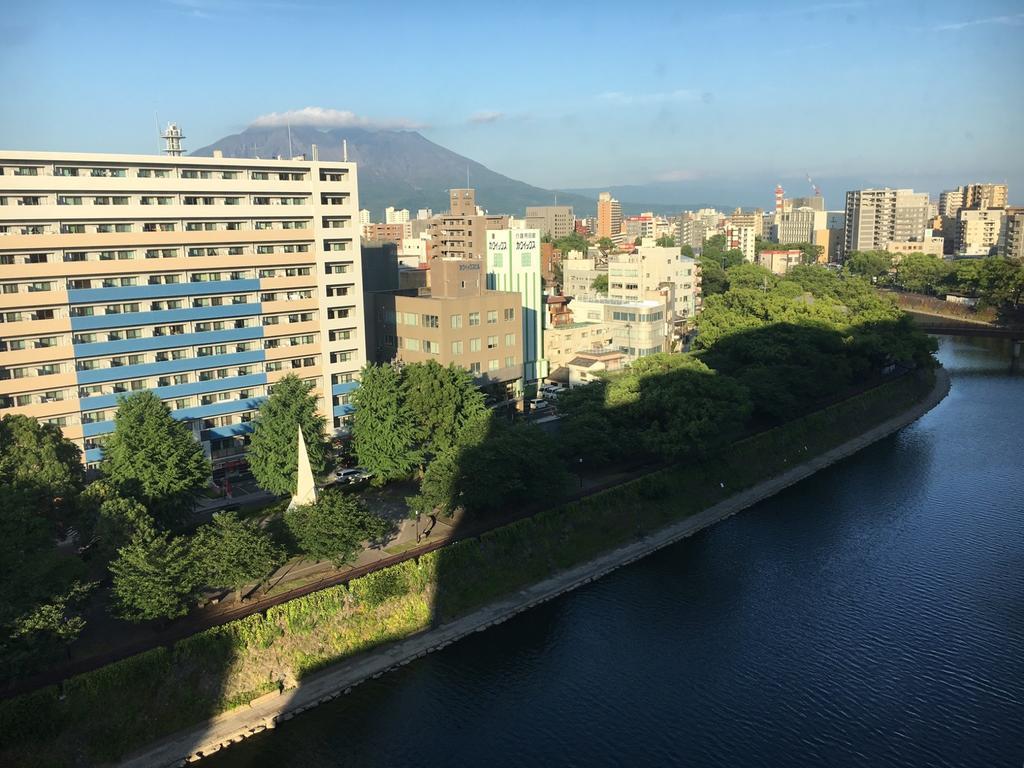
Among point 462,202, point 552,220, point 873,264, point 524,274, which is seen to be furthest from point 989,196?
point 524,274

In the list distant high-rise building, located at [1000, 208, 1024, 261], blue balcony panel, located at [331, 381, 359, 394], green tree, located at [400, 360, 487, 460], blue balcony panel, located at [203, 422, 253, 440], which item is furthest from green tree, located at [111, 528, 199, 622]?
distant high-rise building, located at [1000, 208, 1024, 261]

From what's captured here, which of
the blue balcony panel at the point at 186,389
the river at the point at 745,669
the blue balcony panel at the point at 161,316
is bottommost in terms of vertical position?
the river at the point at 745,669

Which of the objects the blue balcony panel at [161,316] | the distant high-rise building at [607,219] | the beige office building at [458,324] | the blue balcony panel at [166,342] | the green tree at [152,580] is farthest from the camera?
the distant high-rise building at [607,219]

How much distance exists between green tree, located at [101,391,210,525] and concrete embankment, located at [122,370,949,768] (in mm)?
7914

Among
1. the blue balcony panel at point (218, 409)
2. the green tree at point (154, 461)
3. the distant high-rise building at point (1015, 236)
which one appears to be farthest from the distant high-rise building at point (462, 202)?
the distant high-rise building at point (1015, 236)

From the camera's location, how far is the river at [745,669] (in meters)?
20.1

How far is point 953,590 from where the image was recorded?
27.8 meters

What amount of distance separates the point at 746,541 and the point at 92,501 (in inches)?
969

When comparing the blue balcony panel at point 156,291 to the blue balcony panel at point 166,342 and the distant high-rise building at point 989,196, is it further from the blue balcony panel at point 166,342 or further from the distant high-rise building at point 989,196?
the distant high-rise building at point 989,196

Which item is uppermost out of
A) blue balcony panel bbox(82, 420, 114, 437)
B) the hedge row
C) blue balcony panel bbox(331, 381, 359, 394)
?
blue balcony panel bbox(331, 381, 359, 394)

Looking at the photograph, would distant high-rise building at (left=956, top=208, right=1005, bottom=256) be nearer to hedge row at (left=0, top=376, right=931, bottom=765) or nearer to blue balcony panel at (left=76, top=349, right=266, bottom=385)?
hedge row at (left=0, top=376, right=931, bottom=765)

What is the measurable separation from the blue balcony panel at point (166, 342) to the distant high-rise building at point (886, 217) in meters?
125

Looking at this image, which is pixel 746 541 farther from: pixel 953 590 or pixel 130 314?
pixel 130 314

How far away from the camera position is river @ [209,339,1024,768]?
2012cm
